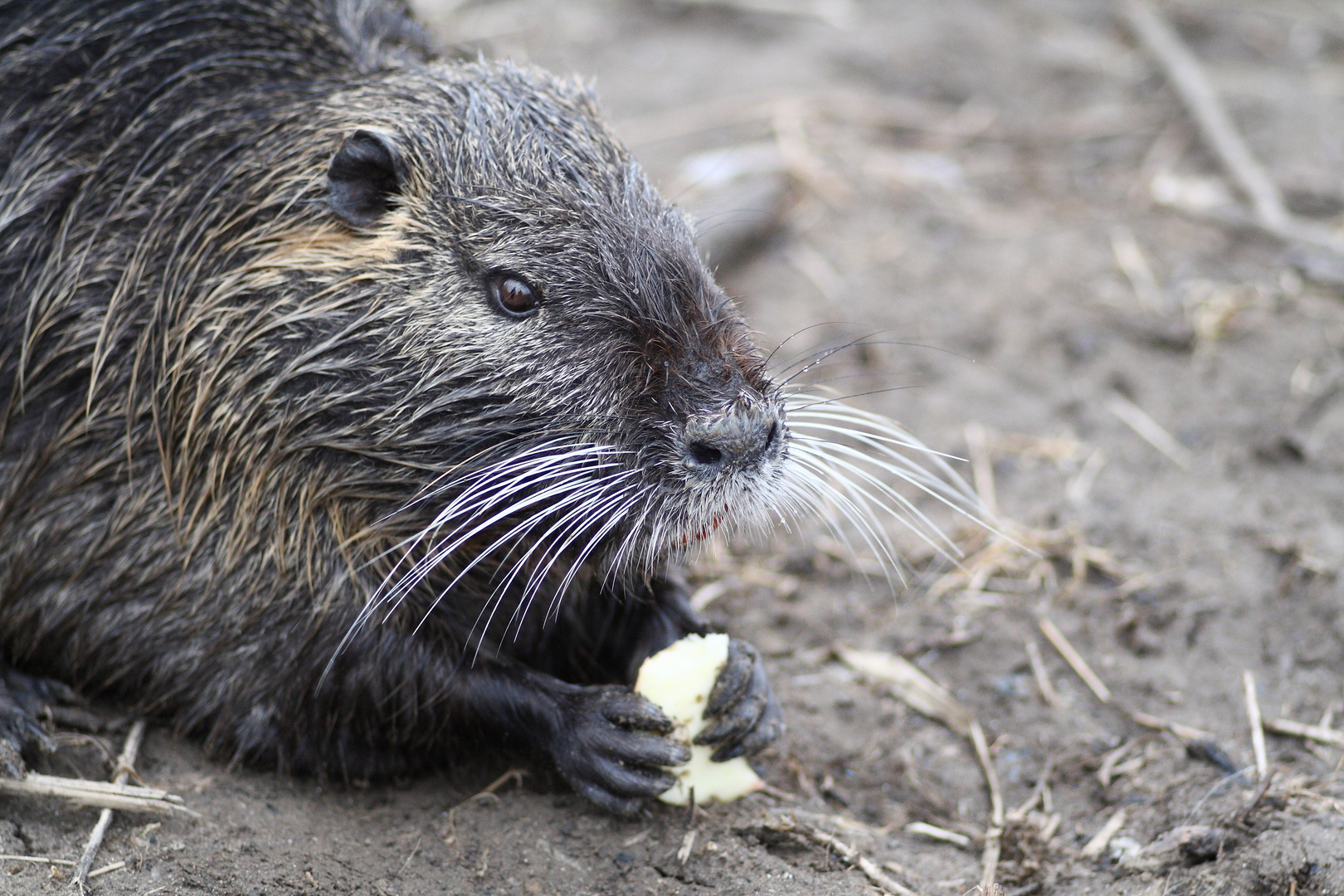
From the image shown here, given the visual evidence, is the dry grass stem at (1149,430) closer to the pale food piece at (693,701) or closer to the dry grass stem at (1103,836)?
the dry grass stem at (1103,836)

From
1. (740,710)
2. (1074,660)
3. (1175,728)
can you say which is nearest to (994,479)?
(1074,660)

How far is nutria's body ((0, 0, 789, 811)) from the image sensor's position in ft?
8.80

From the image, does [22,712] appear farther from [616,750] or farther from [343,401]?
[616,750]

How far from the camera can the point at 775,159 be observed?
591cm

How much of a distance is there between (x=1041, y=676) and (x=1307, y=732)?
2.15 ft

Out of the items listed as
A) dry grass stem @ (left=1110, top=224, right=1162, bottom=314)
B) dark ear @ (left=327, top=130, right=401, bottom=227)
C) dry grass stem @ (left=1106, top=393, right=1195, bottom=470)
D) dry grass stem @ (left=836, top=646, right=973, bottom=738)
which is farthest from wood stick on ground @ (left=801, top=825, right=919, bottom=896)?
dry grass stem @ (left=1110, top=224, right=1162, bottom=314)

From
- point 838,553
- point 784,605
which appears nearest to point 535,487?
point 784,605

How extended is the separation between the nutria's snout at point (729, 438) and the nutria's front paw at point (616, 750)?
1.92ft

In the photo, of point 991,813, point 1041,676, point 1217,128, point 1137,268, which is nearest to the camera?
point 991,813

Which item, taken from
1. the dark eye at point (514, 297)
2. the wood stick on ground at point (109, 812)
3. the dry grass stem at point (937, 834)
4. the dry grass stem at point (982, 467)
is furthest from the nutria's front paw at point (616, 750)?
the dry grass stem at point (982, 467)

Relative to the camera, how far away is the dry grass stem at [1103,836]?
9.34ft

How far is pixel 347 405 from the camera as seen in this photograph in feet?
9.16

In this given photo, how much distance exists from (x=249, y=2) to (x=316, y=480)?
1326mm

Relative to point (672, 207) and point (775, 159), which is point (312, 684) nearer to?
point (672, 207)
